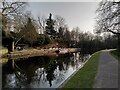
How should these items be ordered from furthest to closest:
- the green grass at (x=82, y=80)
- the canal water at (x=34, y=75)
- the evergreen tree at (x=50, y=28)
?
1. the evergreen tree at (x=50, y=28)
2. the canal water at (x=34, y=75)
3. the green grass at (x=82, y=80)

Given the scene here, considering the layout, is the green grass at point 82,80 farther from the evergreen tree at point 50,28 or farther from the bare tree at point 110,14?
the evergreen tree at point 50,28

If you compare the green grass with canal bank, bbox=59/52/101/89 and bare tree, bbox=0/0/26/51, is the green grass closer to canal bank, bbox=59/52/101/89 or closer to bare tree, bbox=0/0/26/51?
canal bank, bbox=59/52/101/89

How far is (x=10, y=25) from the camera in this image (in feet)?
139

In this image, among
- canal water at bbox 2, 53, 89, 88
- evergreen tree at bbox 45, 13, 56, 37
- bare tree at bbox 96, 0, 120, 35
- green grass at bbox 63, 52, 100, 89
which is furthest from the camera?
evergreen tree at bbox 45, 13, 56, 37

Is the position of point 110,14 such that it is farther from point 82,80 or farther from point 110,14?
point 82,80

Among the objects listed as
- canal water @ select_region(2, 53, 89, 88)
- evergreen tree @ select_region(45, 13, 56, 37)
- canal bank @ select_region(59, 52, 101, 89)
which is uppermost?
evergreen tree @ select_region(45, 13, 56, 37)

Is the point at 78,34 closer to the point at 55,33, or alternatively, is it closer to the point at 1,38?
the point at 55,33

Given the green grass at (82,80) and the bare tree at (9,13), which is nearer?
the green grass at (82,80)

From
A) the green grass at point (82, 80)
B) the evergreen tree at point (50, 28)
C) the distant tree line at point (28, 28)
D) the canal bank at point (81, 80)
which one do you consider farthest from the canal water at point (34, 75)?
the evergreen tree at point (50, 28)

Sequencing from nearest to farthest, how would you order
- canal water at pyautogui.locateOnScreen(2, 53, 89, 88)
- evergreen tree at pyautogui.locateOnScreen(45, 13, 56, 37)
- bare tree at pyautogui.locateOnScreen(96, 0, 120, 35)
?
canal water at pyautogui.locateOnScreen(2, 53, 89, 88) < bare tree at pyautogui.locateOnScreen(96, 0, 120, 35) < evergreen tree at pyautogui.locateOnScreen(45, 13, 56, 37)

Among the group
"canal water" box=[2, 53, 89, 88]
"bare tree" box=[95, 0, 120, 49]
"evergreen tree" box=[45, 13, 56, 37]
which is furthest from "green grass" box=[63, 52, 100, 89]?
"evergreen tree" box=[45, 13, 56, 37]

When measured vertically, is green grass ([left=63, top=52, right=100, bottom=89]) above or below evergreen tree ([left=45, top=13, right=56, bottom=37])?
below

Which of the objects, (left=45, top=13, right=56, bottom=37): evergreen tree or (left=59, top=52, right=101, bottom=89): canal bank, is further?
(left=45, top=13, right=56, bottom=37): evergreen tree

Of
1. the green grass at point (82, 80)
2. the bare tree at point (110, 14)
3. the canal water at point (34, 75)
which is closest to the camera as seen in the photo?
Result: the green grass at point (82, 80)
